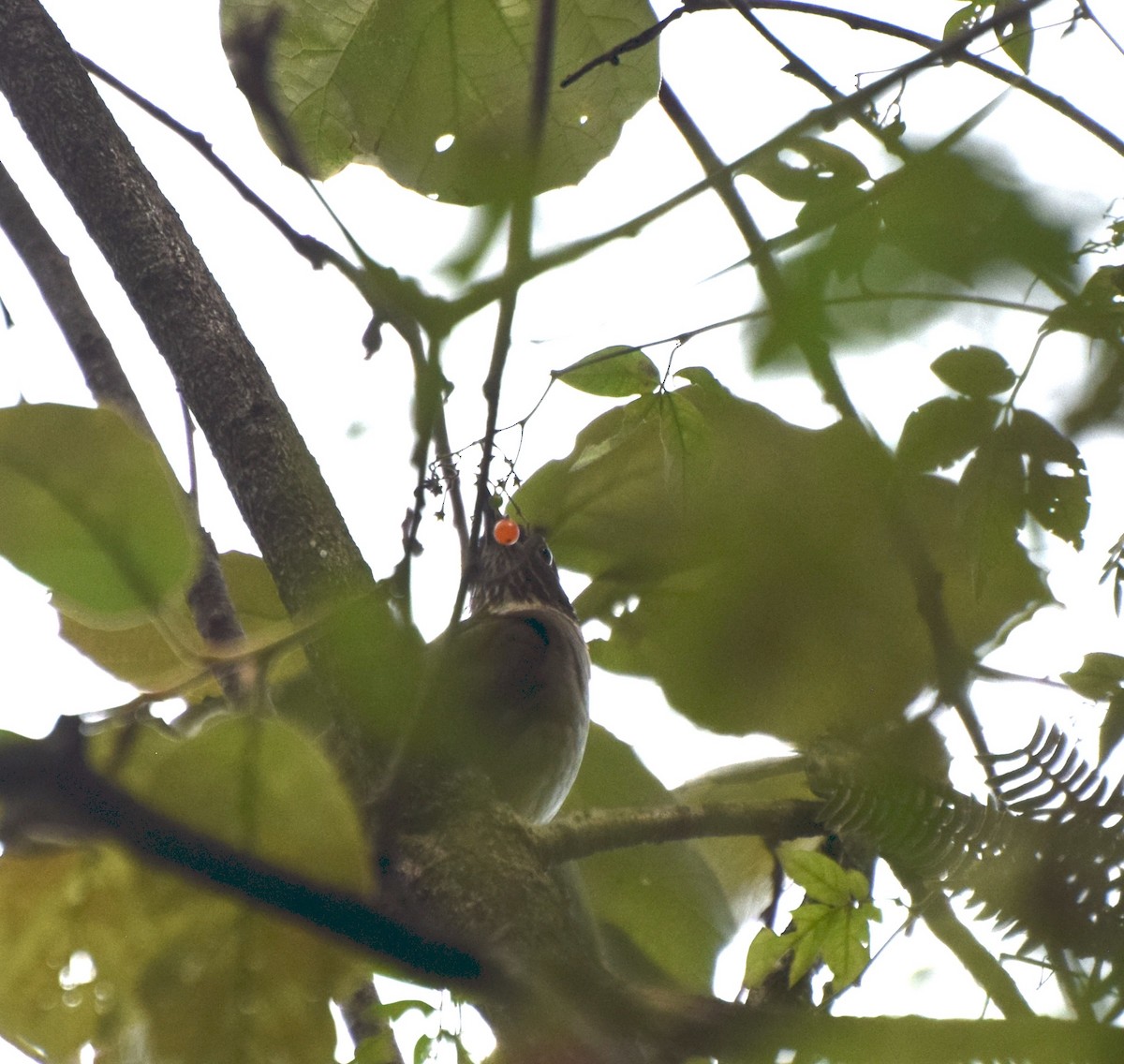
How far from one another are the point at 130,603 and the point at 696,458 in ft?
0.74

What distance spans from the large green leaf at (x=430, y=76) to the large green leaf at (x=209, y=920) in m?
0.41

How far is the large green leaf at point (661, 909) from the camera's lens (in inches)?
23.0

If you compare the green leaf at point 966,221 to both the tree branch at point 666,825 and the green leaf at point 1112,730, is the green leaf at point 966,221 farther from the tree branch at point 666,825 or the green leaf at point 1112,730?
the tree branch at point 666,825

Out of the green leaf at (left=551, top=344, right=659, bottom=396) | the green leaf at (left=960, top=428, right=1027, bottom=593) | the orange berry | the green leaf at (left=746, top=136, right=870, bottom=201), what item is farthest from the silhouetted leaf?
the orange berry

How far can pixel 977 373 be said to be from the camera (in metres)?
0.43

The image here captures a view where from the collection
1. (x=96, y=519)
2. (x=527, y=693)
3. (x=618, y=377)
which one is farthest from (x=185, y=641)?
(x=527, y=693)

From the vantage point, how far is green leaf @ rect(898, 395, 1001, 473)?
33 centimetres

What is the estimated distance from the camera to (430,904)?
39 cm

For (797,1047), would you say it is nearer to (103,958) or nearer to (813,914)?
(103,958)

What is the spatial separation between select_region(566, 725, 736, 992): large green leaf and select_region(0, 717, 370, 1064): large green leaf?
28cm

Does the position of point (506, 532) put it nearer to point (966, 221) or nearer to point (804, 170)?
point (804, 170)

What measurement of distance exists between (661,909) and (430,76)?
476 mm

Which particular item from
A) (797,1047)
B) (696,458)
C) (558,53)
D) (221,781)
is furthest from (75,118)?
(797,1047)

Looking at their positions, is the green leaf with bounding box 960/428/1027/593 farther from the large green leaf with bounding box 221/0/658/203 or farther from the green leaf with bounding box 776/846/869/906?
the large green leaf with bounding box 221/0/658/203
